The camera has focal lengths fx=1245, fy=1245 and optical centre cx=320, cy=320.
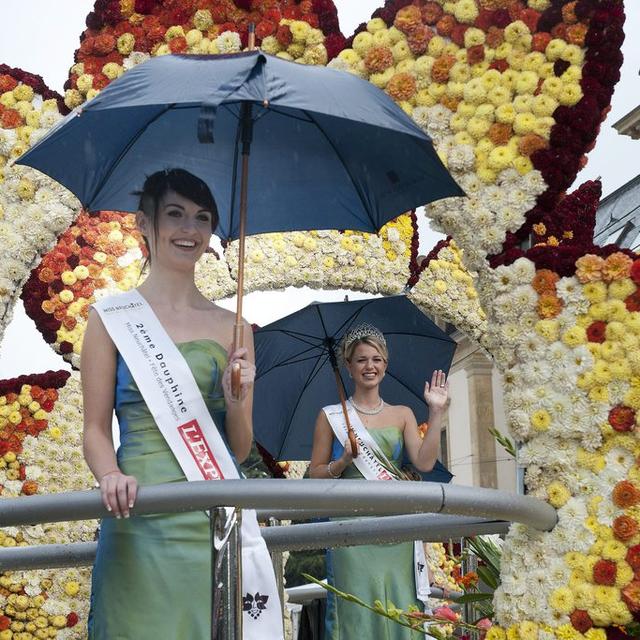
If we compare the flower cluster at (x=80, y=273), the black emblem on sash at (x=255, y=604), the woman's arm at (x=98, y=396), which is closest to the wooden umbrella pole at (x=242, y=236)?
the woman's arm at (x=98, y=396)

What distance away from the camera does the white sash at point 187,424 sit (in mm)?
3508

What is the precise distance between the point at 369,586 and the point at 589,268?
72.3 inches

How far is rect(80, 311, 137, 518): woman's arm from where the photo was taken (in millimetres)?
3541

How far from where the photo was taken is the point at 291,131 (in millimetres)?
4797

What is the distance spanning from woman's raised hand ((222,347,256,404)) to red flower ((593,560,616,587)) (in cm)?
154

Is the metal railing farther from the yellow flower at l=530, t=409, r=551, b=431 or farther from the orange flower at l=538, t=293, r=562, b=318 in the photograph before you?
the orange flower at l=538, t=293, r=562, b=318

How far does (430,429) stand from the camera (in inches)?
212

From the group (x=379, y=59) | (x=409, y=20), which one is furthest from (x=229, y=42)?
(x=409, y=20)

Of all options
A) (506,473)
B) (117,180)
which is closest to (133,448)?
(117,180)

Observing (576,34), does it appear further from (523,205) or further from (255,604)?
(255,604)

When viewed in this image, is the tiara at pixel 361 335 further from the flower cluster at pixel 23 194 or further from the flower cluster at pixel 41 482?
the flower cluster at pixel 41 482

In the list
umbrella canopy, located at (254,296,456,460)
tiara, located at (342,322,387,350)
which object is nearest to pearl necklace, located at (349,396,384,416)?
tiara, located at (342,322,387,350)

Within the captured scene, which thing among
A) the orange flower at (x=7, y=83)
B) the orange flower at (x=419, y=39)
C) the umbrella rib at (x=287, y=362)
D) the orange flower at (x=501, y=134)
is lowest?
the umbrella rib at (x=287, y=362)

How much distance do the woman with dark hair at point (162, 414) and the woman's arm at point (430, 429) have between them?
1.36 metres
